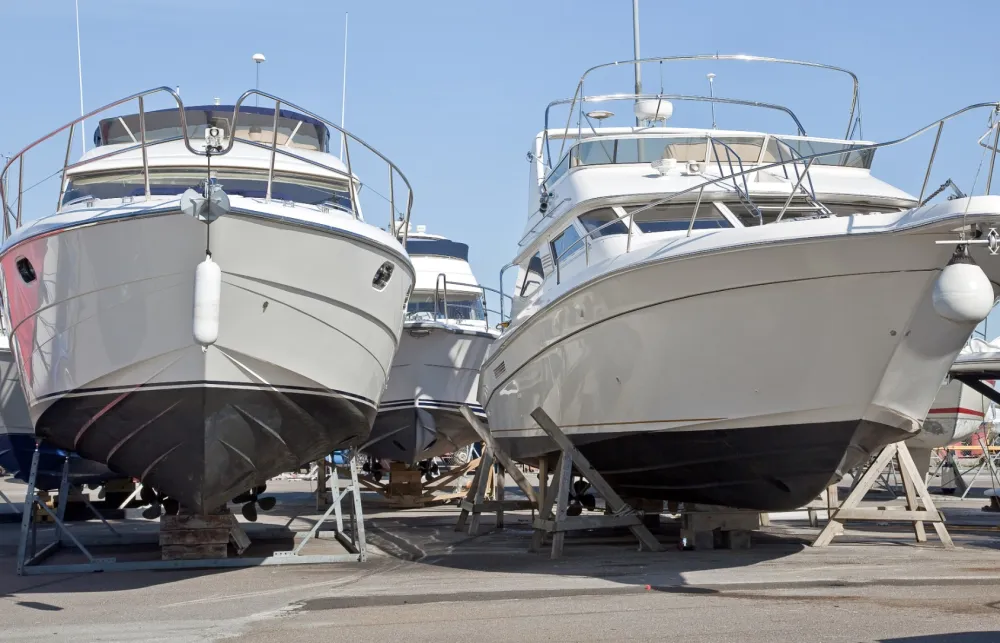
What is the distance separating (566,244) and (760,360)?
2900 mm

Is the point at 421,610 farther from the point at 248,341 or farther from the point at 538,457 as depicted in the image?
the point at 538,457

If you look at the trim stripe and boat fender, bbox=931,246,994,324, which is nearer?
boat fender, bbox=931,246,994,324

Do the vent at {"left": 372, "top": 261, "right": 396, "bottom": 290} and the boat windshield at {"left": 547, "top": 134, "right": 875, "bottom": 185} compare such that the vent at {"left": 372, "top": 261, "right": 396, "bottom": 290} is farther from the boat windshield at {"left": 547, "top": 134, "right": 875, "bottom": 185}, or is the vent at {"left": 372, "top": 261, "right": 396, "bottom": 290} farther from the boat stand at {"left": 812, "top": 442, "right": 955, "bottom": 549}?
the boat stand at {"left": 812, "top": 442, "right": 955, "bottom": 549}

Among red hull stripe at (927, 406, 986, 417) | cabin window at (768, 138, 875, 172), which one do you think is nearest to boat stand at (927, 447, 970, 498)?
red hull stripe at (927, 406, 986, 417)

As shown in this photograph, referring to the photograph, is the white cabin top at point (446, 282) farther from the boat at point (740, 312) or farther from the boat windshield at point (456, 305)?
the boat at point (740, 312)

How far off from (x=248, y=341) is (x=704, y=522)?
13.9ft

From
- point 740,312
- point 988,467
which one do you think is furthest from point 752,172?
point 988,467

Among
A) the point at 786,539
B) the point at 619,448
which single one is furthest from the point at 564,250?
the point at 786,539

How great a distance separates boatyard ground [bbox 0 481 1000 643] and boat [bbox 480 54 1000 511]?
33.7 inches

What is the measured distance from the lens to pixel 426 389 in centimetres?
1380

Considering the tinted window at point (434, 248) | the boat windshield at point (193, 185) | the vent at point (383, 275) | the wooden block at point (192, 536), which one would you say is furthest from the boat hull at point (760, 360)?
the tinted window at point (434, 248)

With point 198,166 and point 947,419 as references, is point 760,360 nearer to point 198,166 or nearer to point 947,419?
point 198,166

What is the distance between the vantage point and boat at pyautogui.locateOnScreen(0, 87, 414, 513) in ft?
21.7

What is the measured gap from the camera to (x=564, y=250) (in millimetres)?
9688
